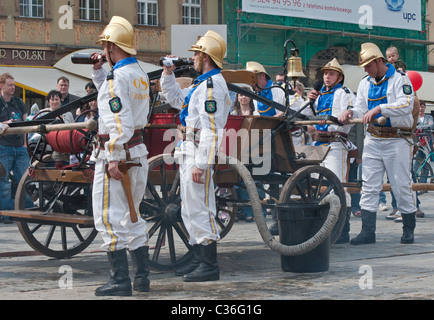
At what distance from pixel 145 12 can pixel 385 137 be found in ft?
69.5

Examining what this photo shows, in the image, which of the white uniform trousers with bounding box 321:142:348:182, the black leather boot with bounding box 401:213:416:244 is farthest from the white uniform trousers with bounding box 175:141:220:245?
the black leather boot with bounding box 401:213:416:244

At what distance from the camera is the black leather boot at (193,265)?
680 cm

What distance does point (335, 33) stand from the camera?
35.2 meters

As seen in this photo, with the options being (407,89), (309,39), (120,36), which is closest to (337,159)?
(407,89)

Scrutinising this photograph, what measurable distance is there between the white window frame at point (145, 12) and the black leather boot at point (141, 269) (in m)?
23.5

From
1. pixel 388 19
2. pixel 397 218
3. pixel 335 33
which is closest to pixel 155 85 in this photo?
pixel 397 218

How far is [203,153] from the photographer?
6562 mm

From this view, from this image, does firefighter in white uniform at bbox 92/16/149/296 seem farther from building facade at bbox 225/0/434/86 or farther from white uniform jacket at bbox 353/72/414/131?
building facade at bbox 225/0/434/86

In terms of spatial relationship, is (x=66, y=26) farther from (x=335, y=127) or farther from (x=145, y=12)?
(x=335, y=127)

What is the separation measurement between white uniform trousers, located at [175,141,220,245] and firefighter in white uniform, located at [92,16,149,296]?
22.2 inches

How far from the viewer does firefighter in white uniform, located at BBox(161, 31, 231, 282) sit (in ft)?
21.6

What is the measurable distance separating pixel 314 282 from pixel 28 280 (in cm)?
222
